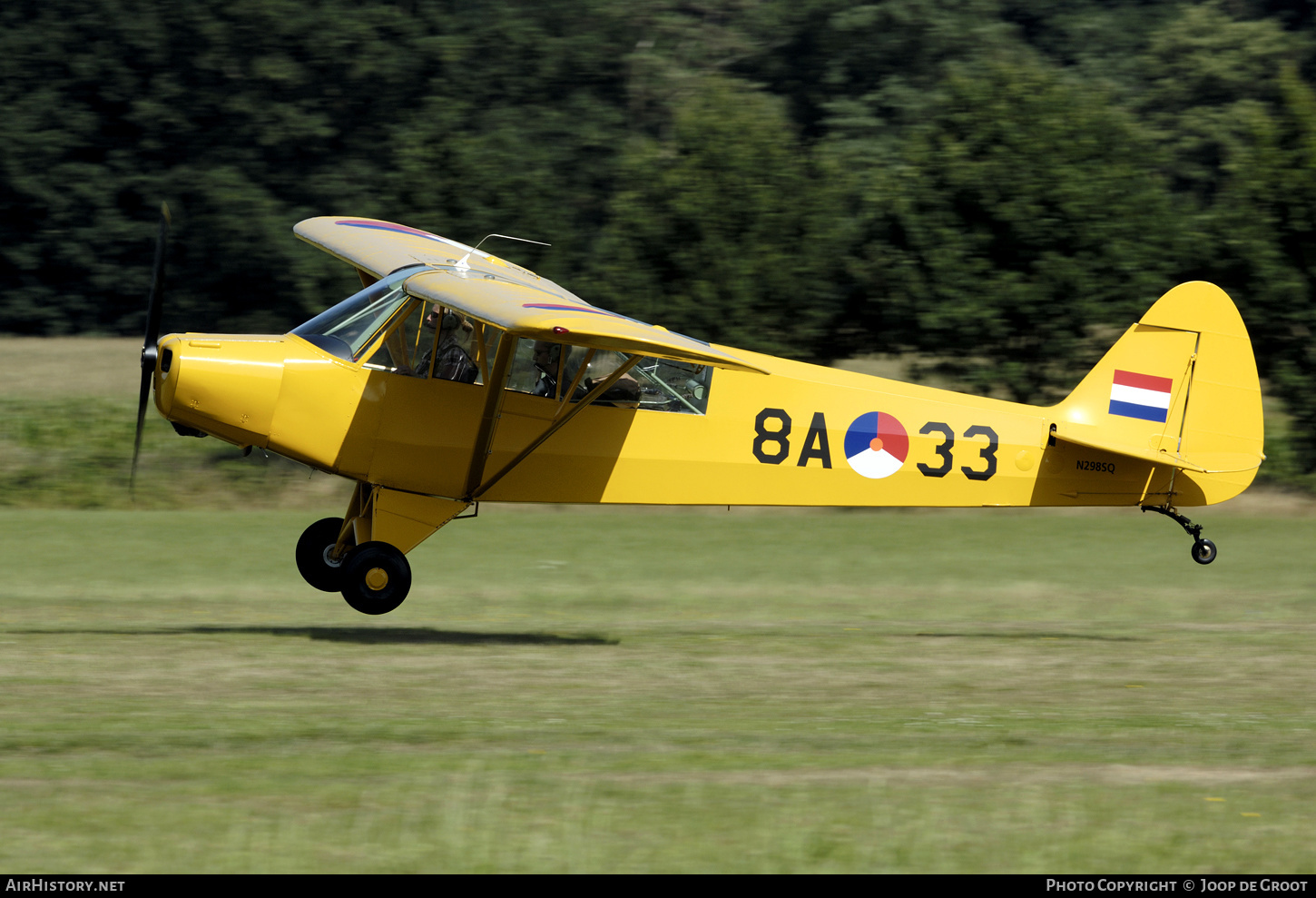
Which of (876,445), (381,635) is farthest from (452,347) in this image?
(876,445)

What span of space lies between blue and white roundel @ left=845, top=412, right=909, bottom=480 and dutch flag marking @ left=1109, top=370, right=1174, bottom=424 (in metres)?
1.88

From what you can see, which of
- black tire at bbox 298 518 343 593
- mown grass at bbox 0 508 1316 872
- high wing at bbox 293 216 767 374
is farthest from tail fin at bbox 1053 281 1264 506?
black tire at bbox 298 518 343 593

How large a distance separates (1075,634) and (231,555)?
9173 mm

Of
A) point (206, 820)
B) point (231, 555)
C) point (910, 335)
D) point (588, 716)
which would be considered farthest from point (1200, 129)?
point (206, 820)

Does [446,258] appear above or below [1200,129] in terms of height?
below

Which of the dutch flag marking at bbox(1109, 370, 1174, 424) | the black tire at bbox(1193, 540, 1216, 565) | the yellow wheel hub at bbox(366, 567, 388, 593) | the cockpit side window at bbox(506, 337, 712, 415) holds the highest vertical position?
the dutch flag marking at bbox(1109, 370, 1174, 424)

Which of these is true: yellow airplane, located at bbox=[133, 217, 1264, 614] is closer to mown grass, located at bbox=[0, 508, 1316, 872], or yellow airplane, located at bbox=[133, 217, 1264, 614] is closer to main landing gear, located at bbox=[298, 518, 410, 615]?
main landing gear, located at bbox=[298, 518, 410, 615]

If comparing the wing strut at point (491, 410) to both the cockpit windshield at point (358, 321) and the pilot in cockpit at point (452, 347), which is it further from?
the cockpit windshield at point (358, 321)

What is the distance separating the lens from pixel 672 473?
11086mm

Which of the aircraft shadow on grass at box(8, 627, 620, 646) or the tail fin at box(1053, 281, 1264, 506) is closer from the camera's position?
the aircraft shadow on grass at box(8, 627, 620, 646)

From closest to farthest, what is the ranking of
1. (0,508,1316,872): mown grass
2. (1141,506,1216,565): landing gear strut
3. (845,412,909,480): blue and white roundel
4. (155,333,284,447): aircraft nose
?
1. (0,508,1316,872): mown grass
2. (155,333,284,447): aircraft nose
3. (845,412,909,480): blue and white roundel
4. (1141,506,1216,565): landing gear strut

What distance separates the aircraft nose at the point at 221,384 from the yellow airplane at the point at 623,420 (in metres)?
0.01

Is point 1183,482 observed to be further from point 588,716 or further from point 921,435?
point 588,716

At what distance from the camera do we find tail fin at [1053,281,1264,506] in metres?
11.7
